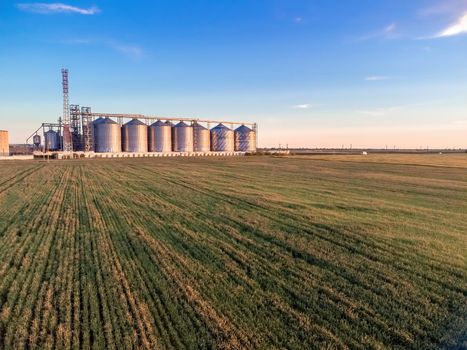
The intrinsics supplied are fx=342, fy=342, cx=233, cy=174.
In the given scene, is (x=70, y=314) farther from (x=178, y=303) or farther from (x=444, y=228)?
(x=444, y=228)

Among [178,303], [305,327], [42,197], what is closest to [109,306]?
[178,303]

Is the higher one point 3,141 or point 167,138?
point 167,138

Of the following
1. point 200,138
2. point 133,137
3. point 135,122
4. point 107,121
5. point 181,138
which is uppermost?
point 135,122

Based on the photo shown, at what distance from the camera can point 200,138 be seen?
108 meters

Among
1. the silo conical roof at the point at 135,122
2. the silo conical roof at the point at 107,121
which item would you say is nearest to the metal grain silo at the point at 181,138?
the silo conical roof at the point at 135,122

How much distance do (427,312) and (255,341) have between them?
3247 millimetres

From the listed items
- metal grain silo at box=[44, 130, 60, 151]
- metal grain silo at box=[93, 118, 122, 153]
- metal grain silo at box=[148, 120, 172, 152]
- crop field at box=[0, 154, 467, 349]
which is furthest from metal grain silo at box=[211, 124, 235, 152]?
crop field at box=[0, 154, 467, 349]

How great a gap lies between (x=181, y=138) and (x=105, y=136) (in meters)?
23.5

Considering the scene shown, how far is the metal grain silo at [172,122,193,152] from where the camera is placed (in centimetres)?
10362

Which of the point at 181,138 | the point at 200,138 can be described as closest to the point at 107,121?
the point at 181,138

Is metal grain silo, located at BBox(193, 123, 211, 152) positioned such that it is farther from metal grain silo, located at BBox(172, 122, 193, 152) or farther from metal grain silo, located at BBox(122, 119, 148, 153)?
metal grain silo, located at BBox(122, 119, 148, 153)

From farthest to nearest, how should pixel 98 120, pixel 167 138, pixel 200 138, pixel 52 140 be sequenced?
pixel 200 138
pixel 167 138
pixel 52 140
pixel 98 120

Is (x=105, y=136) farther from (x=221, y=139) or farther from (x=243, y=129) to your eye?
(x=243, y=129)

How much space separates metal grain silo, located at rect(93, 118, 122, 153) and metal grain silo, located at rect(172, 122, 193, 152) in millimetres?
18971
